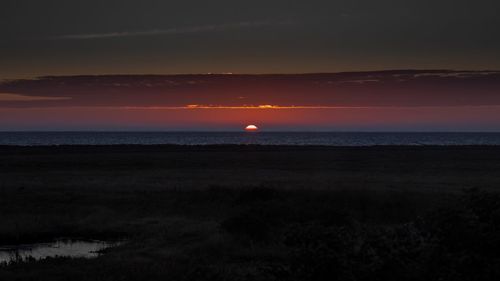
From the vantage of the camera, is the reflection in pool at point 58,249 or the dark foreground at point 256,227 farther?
the reflection in pool at point 58,249

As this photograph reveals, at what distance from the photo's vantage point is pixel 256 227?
23.3 meters

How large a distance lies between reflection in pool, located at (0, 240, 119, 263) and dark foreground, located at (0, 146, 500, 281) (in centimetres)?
107

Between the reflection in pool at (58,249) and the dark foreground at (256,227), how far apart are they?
107 centimetres

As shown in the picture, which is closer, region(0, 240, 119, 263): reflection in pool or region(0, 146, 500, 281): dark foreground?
region(0, 146, 500, 281): dark foreground

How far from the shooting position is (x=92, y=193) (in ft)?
128

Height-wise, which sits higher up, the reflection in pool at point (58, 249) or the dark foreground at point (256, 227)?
the dark foreground at point (256, 227)

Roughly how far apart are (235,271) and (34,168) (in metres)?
54.0

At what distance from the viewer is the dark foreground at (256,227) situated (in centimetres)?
1088

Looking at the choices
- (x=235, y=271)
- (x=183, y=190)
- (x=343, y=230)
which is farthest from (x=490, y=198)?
(x=183, y=190)

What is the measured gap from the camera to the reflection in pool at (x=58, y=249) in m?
21.8

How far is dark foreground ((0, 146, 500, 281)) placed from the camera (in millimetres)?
10883

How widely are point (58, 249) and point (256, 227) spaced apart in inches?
307

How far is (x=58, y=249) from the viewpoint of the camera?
914 inches

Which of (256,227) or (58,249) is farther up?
(256,227)
